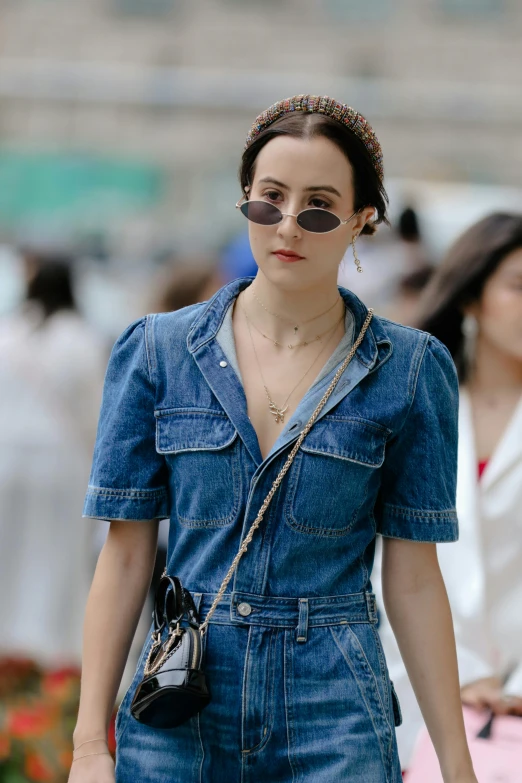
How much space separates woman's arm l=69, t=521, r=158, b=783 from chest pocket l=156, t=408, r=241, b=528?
145 mm

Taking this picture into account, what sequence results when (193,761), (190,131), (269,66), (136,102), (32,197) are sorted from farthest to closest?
(269,66) < (190,131) < (136,102) < (32,197) < (193,761)

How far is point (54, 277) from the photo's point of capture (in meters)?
6.29

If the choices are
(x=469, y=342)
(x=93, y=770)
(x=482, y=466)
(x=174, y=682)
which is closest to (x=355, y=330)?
(x=174, y=682)

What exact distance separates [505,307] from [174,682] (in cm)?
208

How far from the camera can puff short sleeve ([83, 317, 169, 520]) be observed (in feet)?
7.72

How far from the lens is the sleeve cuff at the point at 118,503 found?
235 centimetres

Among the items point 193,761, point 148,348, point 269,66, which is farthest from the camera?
point 269,66

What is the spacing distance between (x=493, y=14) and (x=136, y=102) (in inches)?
648

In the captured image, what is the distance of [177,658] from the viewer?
2.20 m

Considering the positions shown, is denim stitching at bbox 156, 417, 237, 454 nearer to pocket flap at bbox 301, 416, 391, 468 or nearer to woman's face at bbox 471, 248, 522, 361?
pocket flap at bbox 301, 416, 391, 468

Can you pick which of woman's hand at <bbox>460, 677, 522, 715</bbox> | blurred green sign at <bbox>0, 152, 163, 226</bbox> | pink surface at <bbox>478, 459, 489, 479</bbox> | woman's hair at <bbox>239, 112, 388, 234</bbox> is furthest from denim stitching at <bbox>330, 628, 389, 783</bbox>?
blurred green sign at <bbox>0, 152, 163, 226</bbox>

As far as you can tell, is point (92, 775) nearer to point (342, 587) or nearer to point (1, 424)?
point (342, 587)

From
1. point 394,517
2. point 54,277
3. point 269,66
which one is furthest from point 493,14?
point 394,517

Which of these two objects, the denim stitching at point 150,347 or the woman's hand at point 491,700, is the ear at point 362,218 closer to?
the denim stitching at point 150,347
